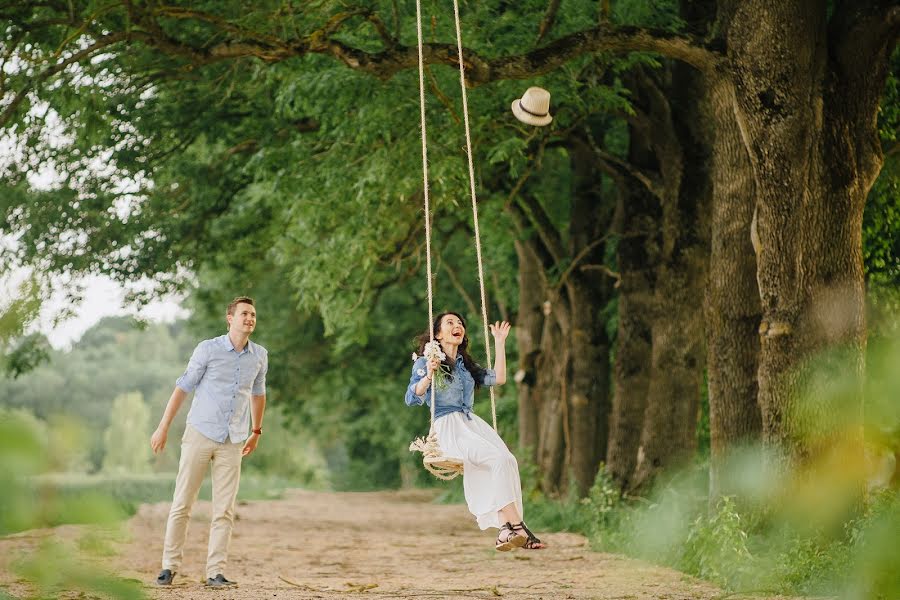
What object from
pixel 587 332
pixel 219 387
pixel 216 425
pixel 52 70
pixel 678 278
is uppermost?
pixel 52 70

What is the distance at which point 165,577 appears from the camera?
9227mm

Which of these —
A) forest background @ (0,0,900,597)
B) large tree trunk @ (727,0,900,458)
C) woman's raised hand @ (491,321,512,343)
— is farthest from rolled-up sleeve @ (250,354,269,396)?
large tree trunk @ (727,0,900,458)

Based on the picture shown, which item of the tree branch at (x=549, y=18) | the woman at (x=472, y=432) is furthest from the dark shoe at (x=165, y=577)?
the tree branch at (x=549, y=18)

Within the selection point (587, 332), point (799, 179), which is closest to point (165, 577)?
point (799, 179)

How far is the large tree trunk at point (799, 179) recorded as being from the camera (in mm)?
9859

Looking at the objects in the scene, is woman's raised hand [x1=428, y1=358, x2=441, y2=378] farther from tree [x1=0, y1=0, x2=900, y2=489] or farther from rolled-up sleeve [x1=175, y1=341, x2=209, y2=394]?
tree [x1=0, y1=0, x2=900, y2=489]

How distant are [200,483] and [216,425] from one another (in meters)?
0.46

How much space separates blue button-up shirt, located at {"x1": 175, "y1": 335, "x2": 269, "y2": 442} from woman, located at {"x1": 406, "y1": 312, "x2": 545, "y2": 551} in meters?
1.55

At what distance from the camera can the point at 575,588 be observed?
383 inches

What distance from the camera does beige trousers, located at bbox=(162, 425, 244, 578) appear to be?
30.2 ft

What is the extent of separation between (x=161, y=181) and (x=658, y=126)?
893 centimetres

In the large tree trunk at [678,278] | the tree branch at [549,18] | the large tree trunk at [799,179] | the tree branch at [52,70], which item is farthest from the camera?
the large tree trunk at [678,278]

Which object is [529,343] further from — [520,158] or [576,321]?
[520,158]

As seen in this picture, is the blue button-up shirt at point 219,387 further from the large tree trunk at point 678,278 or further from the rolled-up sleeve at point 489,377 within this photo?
the large tree trunk at point 678,278
